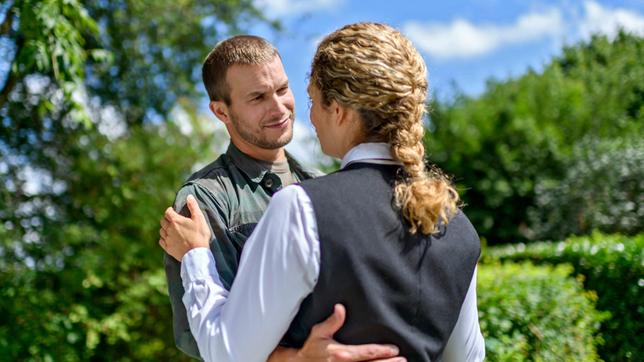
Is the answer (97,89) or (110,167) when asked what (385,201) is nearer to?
(110,167)

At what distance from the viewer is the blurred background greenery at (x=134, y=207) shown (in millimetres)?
5109

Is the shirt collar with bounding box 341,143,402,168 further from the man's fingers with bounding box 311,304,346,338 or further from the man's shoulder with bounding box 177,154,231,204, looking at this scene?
the man's shoulder with bounding box 177,154,231,204

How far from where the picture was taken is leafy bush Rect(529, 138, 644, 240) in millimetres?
9867

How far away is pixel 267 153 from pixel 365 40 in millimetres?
799

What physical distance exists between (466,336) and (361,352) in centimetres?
38

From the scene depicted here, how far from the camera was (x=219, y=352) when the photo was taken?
1790mm

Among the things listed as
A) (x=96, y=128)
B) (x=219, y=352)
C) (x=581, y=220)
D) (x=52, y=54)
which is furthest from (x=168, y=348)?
(x=219, y=352)

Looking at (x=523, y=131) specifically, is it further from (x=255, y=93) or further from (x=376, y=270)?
(x=376, y=270)

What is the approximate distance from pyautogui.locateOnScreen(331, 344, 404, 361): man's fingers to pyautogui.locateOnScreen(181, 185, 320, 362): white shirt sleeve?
13 centimetres

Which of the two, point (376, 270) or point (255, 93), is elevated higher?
point (255, 93)

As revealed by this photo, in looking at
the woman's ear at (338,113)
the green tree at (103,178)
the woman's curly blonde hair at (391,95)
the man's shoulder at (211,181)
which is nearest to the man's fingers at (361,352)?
the woman's curly blonde hair at (391,95)

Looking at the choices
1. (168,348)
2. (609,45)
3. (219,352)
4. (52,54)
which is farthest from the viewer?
(609,45)

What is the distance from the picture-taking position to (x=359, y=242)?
1.76 metres

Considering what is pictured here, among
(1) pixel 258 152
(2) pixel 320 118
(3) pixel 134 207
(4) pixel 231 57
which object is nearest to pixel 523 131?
(3) pixel 134 207
